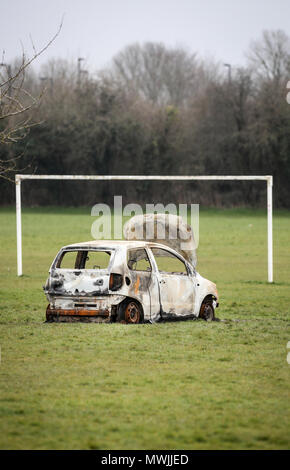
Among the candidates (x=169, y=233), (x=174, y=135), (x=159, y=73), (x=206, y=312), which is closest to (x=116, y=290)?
(x=206, y=312)

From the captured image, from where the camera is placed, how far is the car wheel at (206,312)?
1484 centimetres

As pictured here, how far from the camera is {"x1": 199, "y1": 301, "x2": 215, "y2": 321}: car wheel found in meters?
14.8

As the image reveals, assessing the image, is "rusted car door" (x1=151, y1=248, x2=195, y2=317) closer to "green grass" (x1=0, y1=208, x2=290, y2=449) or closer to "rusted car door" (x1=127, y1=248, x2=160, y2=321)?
"rusted car door" (x1=127, y1=248, x2=160, y2=321)

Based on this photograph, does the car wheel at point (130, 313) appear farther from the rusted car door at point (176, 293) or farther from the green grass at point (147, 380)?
the rusted car door at point (176, 293)

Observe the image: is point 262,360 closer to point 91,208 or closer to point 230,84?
point 91,208

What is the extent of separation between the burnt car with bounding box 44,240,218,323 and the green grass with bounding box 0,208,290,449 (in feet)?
0.82

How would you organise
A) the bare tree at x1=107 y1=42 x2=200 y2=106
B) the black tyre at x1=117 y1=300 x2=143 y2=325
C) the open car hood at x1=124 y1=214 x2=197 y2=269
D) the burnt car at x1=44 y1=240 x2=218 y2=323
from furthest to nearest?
1. the bare tree at x1=107 y1=42 x2=200 y2=106
2. the open car hood at x1=124 y1=214 x2=197 y2=269
3. the black tyre at x1=117 y1=300 x2=143 y2=325
4. the burnt car at x1=44 y1=240 x2=218 y2=323

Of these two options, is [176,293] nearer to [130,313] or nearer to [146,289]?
[146,289]

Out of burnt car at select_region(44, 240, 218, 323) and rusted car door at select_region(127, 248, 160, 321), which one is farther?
rusted car door at select_region(127, 248, 160, 321)

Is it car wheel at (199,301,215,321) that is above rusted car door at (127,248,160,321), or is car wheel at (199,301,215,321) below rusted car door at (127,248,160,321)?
below

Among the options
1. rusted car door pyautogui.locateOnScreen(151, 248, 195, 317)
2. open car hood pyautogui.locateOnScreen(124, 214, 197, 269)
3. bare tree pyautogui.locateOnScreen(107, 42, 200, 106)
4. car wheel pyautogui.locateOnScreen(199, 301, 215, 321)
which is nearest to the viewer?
rusted car door pyautogui.locateOnScreen(151, 248, 195, 317)

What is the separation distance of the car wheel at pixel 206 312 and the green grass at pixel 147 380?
0.41 m

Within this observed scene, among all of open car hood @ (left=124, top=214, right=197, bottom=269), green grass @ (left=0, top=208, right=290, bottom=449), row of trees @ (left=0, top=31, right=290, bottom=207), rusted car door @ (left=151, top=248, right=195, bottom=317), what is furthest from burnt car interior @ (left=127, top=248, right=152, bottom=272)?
row of trees @ (left=0, top=31, right=290, bottom=207)

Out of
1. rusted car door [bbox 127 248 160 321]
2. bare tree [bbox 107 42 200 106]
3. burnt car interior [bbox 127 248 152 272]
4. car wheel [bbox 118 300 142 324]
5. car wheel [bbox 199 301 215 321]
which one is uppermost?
bare tree [bbox 107 42 200 106]
